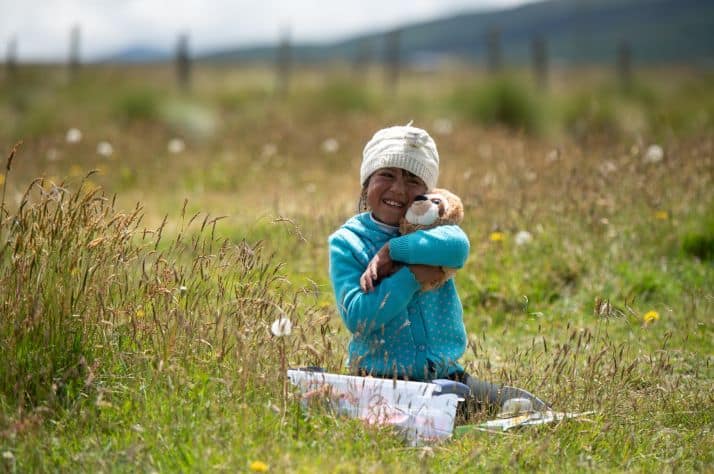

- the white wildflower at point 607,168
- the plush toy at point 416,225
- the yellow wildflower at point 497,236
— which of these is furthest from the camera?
the white wildflower at point 607,168

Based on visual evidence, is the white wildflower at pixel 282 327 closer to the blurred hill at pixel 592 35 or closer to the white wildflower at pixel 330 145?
the white wildflower at pixel 330 145

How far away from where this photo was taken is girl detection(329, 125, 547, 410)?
3484mm

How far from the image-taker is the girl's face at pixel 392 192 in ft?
12.3

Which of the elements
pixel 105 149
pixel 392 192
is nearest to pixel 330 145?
pixel 105 149

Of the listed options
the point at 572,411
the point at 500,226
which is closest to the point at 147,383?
the point at 572,411

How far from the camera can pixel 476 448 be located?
3.18m

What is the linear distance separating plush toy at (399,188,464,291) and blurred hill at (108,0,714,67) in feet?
390

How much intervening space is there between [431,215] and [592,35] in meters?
166

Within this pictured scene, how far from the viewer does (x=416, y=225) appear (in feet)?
11.7

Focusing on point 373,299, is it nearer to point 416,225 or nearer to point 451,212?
point 416,225

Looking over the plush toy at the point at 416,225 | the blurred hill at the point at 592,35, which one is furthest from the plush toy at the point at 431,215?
the blurred hill at the point at 592,35

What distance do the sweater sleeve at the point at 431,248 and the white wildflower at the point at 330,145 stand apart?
7349 mm

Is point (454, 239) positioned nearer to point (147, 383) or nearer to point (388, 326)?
point (388, 326)

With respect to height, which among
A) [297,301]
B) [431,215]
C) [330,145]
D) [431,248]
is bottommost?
[297,301]
